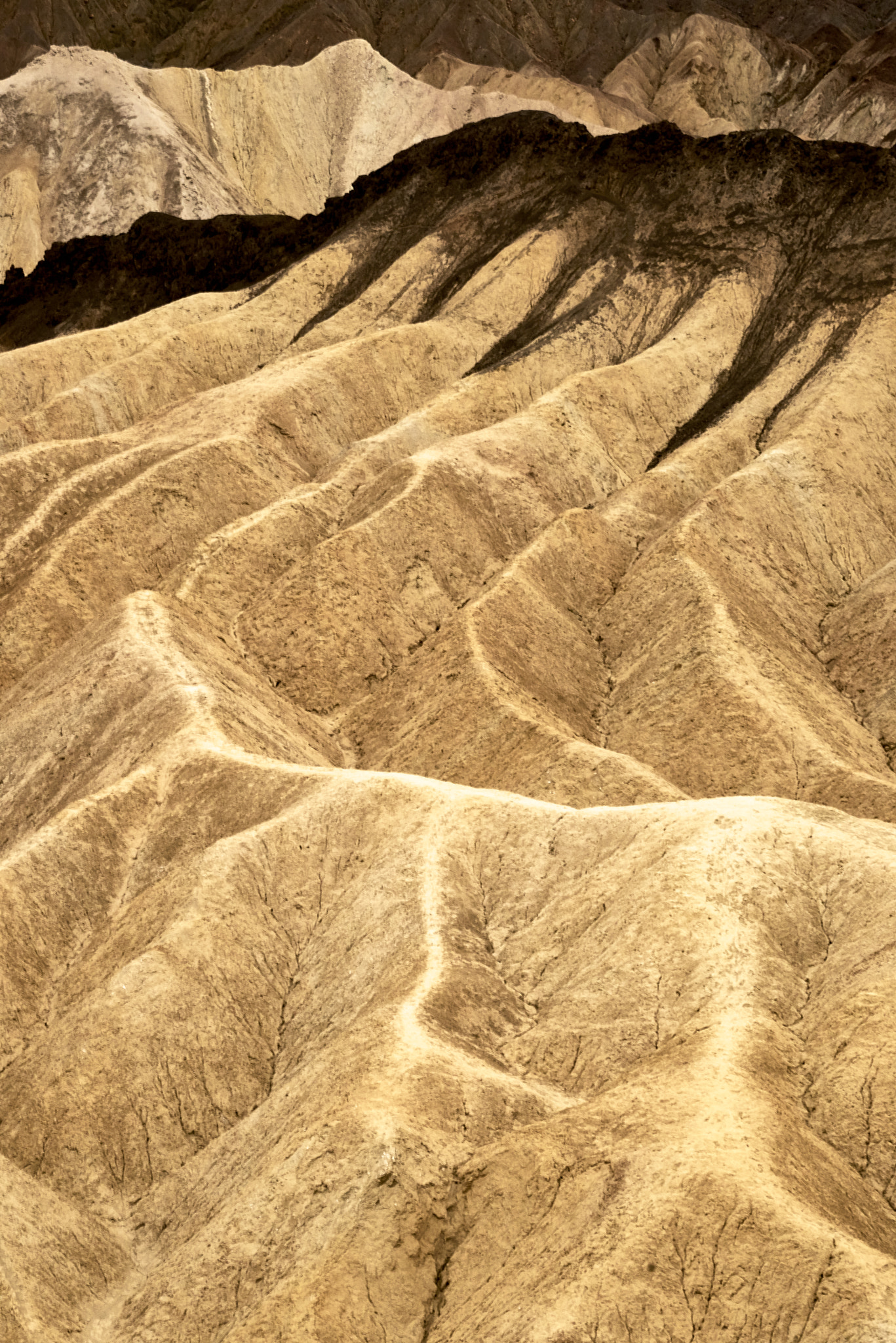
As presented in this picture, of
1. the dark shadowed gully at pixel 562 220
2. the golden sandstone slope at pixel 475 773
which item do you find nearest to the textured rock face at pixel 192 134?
the dark shadowed gully at pixel 562 220

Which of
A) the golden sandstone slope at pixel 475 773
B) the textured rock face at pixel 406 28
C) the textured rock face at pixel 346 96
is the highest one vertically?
the textured rock face at pixel 406 28

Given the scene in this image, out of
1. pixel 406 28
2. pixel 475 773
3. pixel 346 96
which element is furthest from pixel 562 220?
pixel 406 28

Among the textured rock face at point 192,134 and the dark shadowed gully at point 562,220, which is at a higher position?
the textured rock face at point 192,134

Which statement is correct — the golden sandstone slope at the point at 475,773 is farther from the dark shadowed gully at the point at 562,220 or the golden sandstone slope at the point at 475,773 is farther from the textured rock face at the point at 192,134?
the textured rock face at the point at 192,134

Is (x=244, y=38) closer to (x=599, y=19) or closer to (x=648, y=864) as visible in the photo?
(x=599, y=19)

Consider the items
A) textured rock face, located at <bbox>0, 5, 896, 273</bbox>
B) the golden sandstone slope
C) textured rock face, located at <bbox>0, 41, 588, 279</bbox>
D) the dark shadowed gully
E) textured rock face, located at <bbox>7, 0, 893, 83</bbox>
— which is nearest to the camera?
the golden sandstone slope

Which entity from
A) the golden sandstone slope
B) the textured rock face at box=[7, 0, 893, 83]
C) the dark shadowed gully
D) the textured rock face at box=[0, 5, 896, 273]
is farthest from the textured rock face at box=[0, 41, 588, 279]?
the golden sandstone slope

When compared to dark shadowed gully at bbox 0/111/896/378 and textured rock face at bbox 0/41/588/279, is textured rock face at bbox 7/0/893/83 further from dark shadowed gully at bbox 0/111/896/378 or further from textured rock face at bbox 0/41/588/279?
dark shadowed gully at bbox 0/111/896/378

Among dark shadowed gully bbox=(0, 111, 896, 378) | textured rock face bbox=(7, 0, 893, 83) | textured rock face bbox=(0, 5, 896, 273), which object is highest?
textured rock face bbox=(7, 0, 893, 83)

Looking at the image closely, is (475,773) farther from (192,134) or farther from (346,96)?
(346,96)
